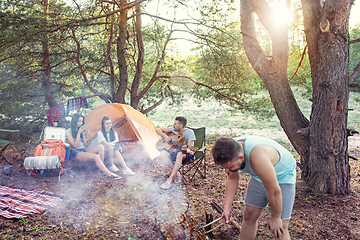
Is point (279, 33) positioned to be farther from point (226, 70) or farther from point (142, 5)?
point (142, 5)

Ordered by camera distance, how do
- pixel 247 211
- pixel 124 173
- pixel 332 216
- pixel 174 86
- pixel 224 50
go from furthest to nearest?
pixel 174 86
pixel 224 50
pixel 124 173
pixel 332 216
pixel 247 211

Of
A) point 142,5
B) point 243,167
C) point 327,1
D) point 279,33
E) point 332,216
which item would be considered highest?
point 142,5

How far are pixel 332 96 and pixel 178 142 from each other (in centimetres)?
239

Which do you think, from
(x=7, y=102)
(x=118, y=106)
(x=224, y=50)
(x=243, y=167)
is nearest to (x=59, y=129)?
(x=118, y=106)

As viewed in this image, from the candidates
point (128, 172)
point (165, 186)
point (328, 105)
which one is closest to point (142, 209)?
point (165, 186)

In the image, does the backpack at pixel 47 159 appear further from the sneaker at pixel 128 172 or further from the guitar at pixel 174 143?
the guitar at pixel 174 143

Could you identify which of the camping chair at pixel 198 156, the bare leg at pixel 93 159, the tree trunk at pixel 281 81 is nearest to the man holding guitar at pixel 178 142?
the camping chair at pixel 198 156

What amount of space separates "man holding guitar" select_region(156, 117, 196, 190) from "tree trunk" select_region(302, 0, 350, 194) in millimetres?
1898

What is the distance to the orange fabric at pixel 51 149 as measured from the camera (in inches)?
172

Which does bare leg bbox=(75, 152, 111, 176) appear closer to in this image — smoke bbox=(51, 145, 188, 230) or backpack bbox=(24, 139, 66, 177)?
smoke bbox=(51, 145, 188, 230)

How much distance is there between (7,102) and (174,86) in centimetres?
514

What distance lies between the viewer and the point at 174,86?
8969 mm

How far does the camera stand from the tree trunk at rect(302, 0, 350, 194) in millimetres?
3578

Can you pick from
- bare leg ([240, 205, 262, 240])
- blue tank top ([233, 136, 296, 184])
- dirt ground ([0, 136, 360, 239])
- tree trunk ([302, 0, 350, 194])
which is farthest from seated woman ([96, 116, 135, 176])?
blue tank top ([233, 136, 296, 184])
